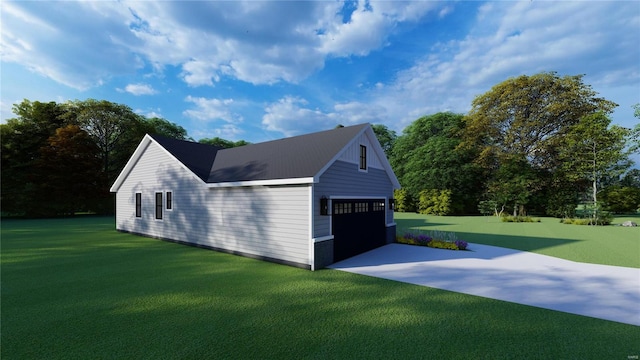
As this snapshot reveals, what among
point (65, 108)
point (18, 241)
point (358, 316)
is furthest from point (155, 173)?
point (65, 108)

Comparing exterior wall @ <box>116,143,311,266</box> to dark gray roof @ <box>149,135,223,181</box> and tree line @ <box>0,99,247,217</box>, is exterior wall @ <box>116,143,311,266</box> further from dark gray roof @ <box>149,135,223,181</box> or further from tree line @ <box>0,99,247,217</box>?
tree line @ <box>0,99,247,217</box>

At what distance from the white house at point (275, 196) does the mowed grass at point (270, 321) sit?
1624 mm

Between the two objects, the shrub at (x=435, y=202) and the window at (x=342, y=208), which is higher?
the window at (x=342, y=208)

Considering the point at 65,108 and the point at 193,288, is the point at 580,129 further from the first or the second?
the point at 65,108

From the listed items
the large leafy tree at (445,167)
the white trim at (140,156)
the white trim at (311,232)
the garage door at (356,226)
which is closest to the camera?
the white trim at (311,232)

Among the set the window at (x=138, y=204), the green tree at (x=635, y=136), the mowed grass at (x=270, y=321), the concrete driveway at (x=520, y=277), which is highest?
the green tree at (x=635, y=136)

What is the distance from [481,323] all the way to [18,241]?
19667mm

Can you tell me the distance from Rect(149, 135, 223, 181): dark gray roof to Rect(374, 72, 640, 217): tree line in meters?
25.5

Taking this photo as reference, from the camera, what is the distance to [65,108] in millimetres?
31516

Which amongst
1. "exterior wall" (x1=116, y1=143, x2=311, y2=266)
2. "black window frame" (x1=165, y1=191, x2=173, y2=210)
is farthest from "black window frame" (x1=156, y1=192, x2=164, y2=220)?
"black window frame" (x1=165, y1=191, x2=173, y2=210)

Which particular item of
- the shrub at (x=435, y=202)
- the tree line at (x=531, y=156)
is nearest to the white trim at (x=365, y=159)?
the tree line at (x=531, y=156)

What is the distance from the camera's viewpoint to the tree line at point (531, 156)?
24.5 m

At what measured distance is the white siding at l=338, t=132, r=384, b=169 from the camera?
32.8 feet

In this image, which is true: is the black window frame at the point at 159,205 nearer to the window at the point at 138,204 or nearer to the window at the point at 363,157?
the window at the point at 138,204
